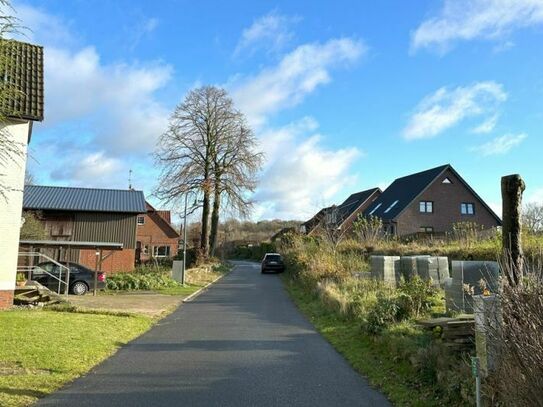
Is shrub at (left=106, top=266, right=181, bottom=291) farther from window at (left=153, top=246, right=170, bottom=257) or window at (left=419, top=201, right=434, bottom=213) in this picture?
window at (left=153, top=246, right=170, bottom=257)

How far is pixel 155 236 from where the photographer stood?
61.5 meters

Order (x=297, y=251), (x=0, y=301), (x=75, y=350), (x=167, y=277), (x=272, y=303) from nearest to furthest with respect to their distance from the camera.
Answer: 1. (x=75, y=350)
2. (x=0, y=301)
3. (x=272, y=303)
4. (x=167, y=277)
5. (x=297, y=251)

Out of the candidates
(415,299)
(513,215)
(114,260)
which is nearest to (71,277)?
(114,260)

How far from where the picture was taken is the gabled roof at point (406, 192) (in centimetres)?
5212

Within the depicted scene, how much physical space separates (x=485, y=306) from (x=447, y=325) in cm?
226

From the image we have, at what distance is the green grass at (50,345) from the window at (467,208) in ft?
143

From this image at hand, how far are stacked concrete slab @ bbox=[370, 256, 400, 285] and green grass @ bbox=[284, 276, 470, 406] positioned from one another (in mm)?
4716

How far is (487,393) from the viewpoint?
5.83 metres

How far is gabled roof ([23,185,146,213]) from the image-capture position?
1604 inches

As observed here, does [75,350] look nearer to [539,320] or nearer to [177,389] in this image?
[177,389]

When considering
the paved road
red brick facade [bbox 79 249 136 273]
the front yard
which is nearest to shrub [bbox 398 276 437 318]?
the paved road

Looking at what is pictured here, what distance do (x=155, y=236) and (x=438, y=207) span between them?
31239 mm

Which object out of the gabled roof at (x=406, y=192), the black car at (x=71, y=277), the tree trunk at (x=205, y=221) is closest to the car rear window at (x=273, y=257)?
the tree trunk at (x=205, y=221)

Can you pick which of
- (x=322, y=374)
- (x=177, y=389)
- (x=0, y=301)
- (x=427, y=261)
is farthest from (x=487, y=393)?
(x=0, y=301)
